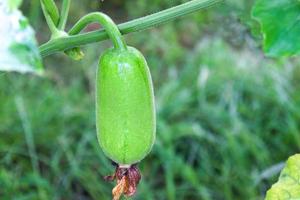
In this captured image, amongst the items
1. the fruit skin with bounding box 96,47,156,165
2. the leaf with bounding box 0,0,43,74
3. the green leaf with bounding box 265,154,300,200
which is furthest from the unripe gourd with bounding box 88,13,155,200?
the leaf with bounding box 0,0,43,74

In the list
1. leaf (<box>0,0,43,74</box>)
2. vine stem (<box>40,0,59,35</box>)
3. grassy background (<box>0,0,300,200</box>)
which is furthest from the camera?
grassy background (<box>0,0,300,200</box>)

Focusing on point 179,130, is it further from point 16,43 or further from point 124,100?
point 16,43

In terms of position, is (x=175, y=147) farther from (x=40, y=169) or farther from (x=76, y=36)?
(x=76, y=36)

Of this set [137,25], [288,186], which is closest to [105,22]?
[137,25]

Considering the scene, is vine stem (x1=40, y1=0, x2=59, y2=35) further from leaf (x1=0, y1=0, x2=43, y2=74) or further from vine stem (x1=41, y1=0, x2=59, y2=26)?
leaf (x1=0, y1=0, x2=43, y2=74)

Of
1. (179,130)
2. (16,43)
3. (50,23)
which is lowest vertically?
(16,43)
